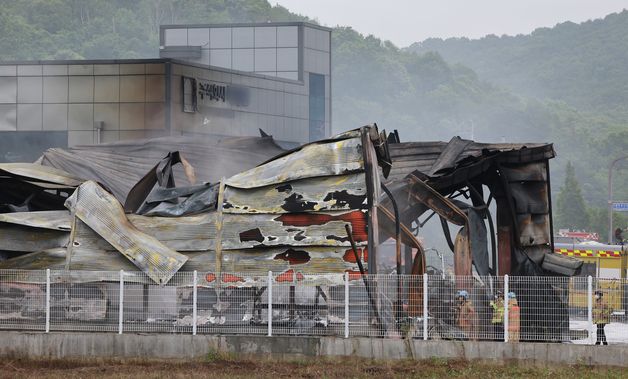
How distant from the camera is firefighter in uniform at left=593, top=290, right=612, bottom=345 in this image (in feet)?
77.2

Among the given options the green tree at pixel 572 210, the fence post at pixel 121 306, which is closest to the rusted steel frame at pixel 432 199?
the fence post at pixel 121 306

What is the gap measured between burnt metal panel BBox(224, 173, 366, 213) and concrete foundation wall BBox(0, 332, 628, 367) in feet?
10.9

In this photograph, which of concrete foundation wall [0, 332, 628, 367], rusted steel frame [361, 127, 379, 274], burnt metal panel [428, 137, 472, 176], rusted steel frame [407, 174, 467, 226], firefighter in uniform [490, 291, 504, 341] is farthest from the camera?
burnt metal panel [428, 137, 472, 176]

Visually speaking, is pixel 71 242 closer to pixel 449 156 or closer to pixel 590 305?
pixel 449 156

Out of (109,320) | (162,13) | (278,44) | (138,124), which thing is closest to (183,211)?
(109,320)

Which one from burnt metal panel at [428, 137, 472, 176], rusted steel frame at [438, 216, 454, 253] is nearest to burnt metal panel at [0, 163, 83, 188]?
burnt metal panel at [428, 137, 472, 176]

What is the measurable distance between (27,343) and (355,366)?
23.5 feet

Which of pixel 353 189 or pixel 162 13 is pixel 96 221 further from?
pixel 162 13

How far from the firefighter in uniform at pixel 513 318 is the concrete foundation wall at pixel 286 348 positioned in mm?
467

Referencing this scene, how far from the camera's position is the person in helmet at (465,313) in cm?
2295

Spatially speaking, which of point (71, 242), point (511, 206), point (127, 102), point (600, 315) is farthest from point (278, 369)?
point (127, 102)

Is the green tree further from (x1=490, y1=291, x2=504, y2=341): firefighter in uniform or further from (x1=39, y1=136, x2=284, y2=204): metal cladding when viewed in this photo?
(x1=490, y1=291, x2=504, y2=341): firefighter in uniform

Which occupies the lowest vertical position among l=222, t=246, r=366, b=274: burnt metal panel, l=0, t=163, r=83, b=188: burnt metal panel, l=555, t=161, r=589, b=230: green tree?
l=222, t=246, r=366, b=274: burnt metal panel

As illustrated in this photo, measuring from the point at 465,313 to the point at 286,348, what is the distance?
3.96 m
